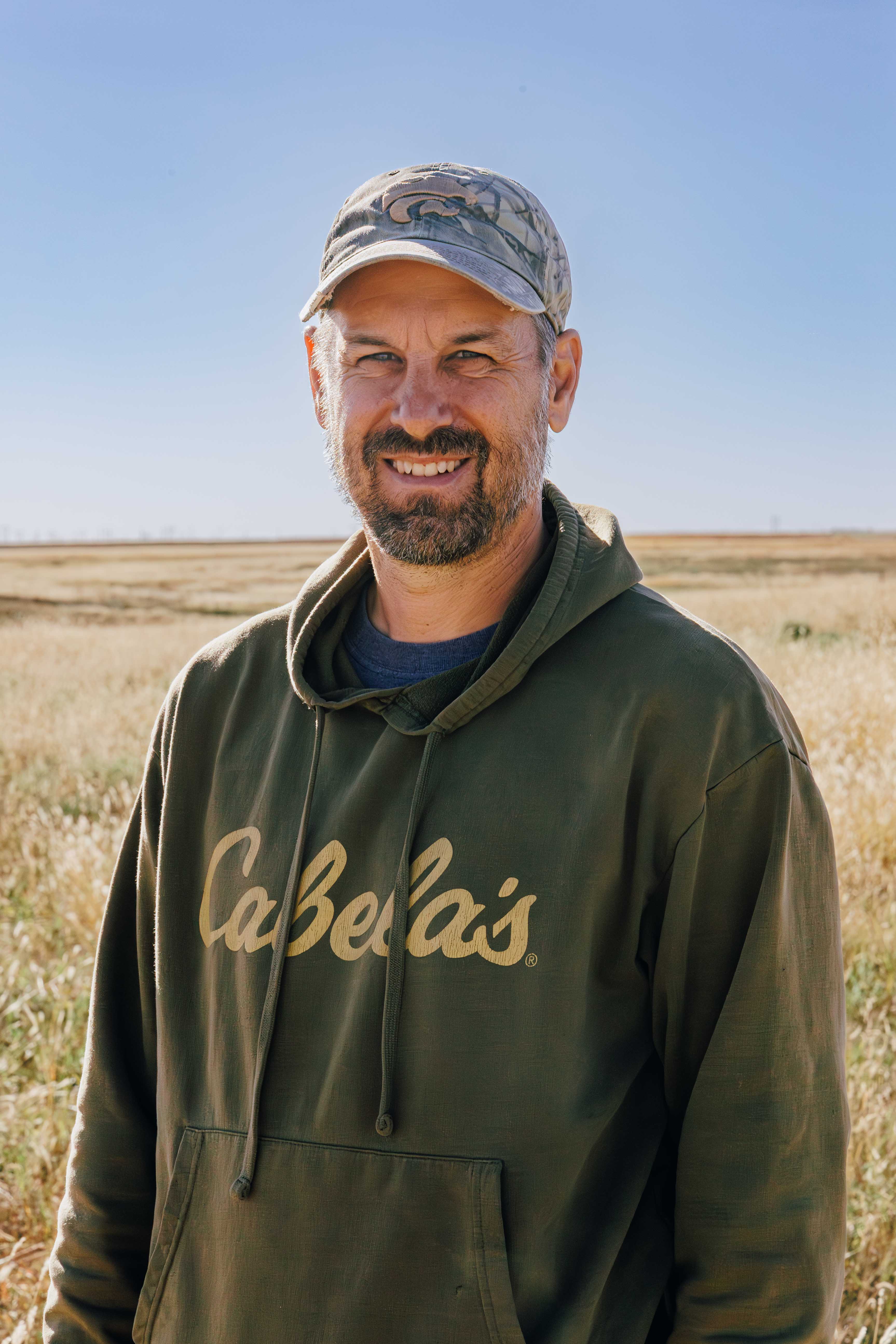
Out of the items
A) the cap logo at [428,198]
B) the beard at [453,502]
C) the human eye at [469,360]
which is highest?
the cap logo at [428,198]

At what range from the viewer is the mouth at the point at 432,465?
5.90 ft

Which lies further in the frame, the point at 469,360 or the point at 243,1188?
the point at 469,360

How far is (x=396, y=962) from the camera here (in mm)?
1529

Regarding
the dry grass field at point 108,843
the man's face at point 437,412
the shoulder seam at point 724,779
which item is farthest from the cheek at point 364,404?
the dry grass field at point 108,843

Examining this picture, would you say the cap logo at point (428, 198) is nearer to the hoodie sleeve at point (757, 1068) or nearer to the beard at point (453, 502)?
the beard at point (453, 502)

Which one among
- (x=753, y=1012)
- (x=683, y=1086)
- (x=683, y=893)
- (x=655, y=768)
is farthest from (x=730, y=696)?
(x=683, y=1086)

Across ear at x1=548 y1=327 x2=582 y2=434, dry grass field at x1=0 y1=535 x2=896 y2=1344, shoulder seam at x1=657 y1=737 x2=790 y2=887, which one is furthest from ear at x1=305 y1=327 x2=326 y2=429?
dry grass field at x1=0 y1=535 x2=896 y2=1344

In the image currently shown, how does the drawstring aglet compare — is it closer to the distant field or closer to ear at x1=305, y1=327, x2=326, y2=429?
ear at x1=305, y1=327, x2=326, y2=429

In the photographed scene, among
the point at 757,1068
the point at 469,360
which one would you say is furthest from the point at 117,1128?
the point at 469,360

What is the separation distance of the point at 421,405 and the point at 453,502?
19 centimetres

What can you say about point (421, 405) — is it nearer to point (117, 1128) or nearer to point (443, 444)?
point (443, 444)

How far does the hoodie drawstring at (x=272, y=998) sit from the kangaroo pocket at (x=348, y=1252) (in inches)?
0.8

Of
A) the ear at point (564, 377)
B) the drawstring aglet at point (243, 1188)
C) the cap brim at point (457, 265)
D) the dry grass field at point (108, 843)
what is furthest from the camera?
the dry grass field at point (108, 843)

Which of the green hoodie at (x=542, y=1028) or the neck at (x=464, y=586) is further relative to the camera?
the neck at (x=464, y=586)
